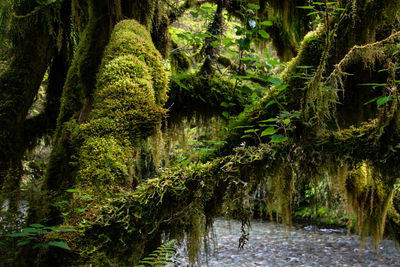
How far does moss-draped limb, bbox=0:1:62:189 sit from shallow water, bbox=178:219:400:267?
3710 millimetres

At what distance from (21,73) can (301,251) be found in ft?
22.6

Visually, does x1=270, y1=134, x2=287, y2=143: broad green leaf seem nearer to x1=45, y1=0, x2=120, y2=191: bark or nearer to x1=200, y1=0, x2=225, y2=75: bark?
→ x1=45, y1=0, x2=120, y2=191: bark

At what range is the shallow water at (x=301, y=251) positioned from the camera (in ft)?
21.5

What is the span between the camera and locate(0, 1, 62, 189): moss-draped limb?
3982mm

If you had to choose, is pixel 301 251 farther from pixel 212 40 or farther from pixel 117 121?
pixel 117 121

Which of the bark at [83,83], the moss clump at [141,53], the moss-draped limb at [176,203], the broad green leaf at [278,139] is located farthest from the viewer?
the bark at [83,83]

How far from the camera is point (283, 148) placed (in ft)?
7.11

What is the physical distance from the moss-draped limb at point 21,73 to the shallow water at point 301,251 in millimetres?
3710

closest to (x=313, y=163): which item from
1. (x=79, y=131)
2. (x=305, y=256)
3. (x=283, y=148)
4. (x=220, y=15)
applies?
(x=283, y=148)

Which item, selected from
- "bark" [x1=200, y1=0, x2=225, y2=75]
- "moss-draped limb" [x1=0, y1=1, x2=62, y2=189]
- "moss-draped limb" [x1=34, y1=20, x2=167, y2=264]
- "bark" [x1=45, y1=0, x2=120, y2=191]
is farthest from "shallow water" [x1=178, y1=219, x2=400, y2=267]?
"moss-draped limb" [x1=34, y1=20, x2=167, y2=264]

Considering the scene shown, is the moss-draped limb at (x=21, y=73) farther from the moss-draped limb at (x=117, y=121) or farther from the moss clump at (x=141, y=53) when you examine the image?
the moss-draped limb at (x=117, y=121)

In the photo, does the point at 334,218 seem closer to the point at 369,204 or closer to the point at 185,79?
the point at 369,204

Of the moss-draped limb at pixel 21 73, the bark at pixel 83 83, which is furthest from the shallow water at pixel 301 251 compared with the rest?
the bark at pixel 83 83

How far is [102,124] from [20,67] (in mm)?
3036
